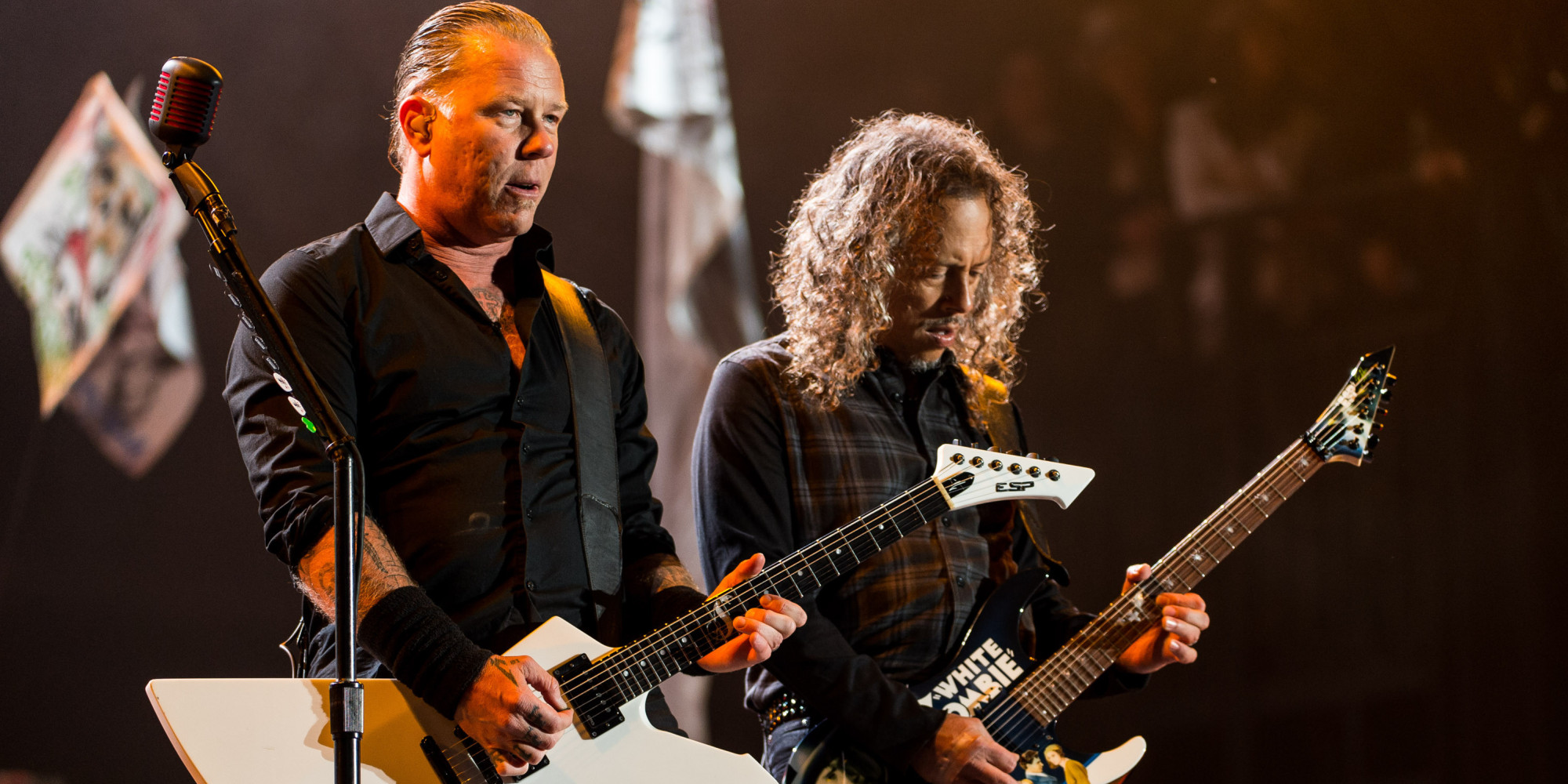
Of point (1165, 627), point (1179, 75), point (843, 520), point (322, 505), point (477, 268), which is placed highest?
point (1179, 75)

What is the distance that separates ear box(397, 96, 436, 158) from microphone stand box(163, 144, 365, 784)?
26.4 inches

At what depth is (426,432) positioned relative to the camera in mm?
1896

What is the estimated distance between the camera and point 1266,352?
146 inches

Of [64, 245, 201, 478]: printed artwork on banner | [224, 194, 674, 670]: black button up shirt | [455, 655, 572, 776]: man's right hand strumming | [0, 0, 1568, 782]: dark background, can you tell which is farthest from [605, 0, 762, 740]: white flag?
[455, 655, 572, 776]: man's right hand strumming

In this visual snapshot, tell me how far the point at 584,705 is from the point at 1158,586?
4.44ft

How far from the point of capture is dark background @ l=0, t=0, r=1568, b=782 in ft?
11.6

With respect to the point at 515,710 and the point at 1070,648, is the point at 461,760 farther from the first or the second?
the point at 1070,648

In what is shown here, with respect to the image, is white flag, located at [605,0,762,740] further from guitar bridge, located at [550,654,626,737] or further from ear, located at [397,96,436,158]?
guitar bridge, located at [550,654,626,737]

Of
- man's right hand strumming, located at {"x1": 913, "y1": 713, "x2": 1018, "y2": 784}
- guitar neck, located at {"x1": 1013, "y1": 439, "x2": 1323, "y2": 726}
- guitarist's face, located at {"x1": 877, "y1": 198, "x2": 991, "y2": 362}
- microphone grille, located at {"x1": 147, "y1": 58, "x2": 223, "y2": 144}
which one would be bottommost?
man's right hand strumming, located at {"x1": 913, "y1": 713, "x2": 1018, "y2": 784}

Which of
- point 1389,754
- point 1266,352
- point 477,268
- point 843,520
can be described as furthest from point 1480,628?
point 477,268

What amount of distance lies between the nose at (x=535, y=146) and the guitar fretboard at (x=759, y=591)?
2.80ft

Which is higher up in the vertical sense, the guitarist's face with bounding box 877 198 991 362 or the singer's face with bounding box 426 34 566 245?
the singer's face with bounding box 426 34 566 245

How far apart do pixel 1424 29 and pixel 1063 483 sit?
2535 millimetres

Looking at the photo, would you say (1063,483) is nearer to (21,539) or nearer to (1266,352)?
(1266,352)
